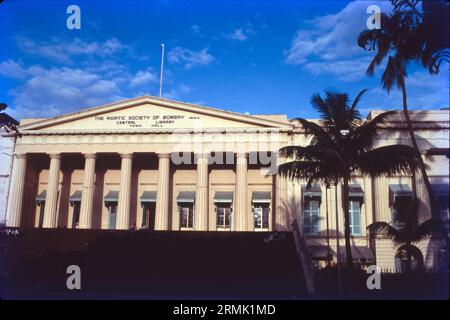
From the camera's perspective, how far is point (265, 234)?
25.3m

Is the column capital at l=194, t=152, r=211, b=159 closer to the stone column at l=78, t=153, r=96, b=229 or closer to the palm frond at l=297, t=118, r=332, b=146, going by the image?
the stone column at l=78, t=153, r=96, b=229

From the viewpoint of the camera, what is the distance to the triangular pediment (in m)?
36.0

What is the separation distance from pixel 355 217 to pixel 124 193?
18559 mm

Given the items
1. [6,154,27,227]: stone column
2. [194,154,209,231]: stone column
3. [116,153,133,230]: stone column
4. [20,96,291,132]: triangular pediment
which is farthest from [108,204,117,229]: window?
[194,154,209,231]: stone column

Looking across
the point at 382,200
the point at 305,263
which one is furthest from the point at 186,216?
the point at 305,263

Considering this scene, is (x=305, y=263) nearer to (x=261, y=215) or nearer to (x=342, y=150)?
(x=342, y=150)

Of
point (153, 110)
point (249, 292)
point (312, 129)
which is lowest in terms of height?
point (249, 292)

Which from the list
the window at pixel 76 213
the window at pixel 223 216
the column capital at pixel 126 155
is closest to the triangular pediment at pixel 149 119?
the column capital at pixel 126 155

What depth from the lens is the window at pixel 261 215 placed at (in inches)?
1468

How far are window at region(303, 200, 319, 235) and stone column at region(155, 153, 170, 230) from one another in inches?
432

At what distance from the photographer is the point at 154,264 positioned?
22.0 metres
